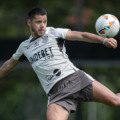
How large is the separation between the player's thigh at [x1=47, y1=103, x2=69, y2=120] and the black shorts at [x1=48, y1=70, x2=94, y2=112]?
7cm

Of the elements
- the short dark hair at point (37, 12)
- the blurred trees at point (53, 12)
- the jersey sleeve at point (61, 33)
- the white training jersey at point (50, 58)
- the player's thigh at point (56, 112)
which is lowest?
the blurred trees at point (53, 12)

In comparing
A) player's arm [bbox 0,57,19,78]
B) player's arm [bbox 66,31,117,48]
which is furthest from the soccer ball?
player's arm [bbox 0,57,19,78]

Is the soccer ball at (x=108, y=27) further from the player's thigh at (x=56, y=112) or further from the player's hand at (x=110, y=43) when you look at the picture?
the player's thigh at (x=56, y=112)

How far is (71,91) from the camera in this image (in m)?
8.73

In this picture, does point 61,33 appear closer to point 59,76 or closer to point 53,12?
point 59,76

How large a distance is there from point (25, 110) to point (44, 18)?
291 inches

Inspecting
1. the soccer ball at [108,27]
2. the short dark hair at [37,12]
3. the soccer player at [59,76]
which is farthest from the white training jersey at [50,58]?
the soccer ball at [108,27]

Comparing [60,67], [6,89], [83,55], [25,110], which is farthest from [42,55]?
[6,89]

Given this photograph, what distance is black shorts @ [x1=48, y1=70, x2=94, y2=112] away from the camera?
870 centimetres

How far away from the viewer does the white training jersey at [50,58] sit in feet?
28.6

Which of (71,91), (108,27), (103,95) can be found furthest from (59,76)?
(108,27)

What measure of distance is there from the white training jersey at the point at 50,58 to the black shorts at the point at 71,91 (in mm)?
100

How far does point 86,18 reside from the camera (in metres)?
22.3

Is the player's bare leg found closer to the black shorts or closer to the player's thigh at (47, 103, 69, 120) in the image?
the black shorts
